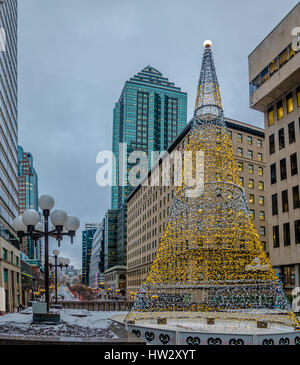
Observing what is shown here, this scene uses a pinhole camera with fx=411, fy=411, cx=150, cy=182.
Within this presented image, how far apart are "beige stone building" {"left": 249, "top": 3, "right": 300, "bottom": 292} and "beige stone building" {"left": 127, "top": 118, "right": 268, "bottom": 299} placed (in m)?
19.0

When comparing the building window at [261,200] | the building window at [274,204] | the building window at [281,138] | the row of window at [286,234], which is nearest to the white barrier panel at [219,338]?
the row of window at [286,234]

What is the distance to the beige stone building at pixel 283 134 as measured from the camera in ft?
128

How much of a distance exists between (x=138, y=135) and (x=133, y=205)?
78934 mm

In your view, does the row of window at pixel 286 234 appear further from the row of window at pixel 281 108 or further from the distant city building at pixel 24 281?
the distant city building at pixel 24 281

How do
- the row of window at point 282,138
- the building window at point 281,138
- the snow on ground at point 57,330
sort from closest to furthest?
the snow on ground at point 57,330 → the row of window at point 282,138 → the building window at point 281,138

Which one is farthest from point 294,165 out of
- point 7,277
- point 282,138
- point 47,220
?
point 7,277

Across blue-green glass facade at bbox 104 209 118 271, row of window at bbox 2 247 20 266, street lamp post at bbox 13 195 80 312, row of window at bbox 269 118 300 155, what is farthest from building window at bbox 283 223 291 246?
blue-green glass facade at bbox 104 209 118 271

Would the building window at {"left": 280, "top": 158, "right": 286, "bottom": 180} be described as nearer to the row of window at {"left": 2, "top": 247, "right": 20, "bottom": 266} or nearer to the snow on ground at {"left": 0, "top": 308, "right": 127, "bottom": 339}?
the row of window at {"left": 2, "top": 247, "right": 20, "bottom": 266}

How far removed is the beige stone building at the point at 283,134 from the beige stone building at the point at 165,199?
19048mm

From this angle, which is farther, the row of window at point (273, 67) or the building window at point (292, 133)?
the building window at point (292, 133)

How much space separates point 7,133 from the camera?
49.9m

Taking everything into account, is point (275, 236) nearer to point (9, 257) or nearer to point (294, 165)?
point (294, 165)

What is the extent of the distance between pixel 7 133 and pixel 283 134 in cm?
3197

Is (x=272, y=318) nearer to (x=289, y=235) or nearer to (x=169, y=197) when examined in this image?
(x=289, y=235)
